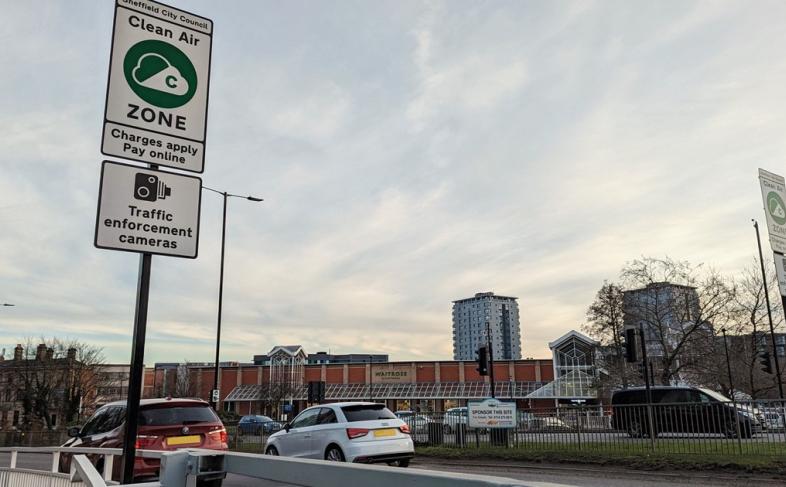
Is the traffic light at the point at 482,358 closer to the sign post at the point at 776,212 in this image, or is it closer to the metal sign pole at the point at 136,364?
the sign post at the point at 776,212

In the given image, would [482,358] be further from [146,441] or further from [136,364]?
[136,364]

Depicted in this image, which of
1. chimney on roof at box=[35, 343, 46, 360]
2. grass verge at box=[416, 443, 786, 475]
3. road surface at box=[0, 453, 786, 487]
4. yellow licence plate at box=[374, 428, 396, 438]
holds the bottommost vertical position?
road surface at box=[0, 453, 786, 487]

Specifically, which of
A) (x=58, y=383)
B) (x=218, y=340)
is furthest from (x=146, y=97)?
(x=58, y=383)

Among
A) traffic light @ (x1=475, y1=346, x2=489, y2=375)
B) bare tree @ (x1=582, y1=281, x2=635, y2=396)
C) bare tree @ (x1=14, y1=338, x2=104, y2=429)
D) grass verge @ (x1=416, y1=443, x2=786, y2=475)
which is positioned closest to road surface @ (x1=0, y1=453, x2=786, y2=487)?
grass verge @ (x1=416, y1=443, x2=786, y2=475)

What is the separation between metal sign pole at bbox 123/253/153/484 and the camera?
3.68 m

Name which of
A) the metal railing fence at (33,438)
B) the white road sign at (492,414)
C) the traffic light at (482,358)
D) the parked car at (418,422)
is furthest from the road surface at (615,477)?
the metal railing fence at (33,438)

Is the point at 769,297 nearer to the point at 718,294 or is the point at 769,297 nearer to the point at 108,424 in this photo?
the point at 718,294

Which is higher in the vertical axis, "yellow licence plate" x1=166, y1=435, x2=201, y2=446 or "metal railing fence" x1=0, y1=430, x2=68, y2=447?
"yellow licence plate" x1=166, y1=435, x2=201, y2=446

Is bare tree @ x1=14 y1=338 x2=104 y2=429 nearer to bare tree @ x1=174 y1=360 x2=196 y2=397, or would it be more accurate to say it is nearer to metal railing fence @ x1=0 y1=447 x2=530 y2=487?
bare tree @ x1=174 y1=360 x2=196 y2=397

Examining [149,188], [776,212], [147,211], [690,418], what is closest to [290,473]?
[147,211]

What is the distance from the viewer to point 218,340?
28.4 metres

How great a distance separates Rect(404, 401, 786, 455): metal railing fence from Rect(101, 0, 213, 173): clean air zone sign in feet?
44.0

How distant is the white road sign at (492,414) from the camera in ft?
61.1

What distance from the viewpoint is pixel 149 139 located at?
408 cm
